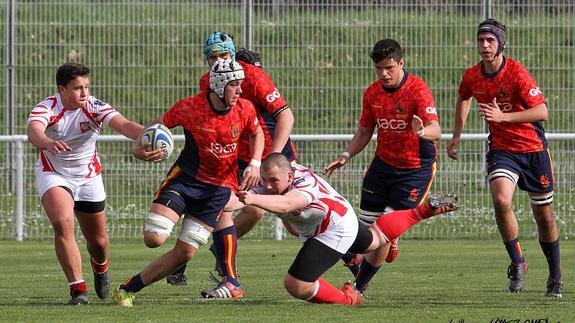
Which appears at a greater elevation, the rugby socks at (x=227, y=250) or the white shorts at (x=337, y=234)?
the white shorts at (x=337, y=234)

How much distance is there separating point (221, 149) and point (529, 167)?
2929 millimetres

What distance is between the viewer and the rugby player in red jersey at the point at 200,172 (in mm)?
10422

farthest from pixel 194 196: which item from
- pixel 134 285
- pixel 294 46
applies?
pixel 294 46

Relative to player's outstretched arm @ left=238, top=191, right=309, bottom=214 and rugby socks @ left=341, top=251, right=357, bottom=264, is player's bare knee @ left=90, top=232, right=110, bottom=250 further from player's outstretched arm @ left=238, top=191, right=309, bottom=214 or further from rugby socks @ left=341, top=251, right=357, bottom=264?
rugby socks @ left=341, top=251, right=357, bottom=264

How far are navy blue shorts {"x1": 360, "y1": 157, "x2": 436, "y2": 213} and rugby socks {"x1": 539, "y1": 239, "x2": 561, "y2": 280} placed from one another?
115cm

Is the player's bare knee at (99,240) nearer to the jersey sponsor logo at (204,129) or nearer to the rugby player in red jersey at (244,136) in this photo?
the rugby player in red jersey at (244,136)

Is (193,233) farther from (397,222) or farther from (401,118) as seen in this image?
(401,118)

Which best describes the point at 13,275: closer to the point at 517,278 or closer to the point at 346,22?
the point at 517,278

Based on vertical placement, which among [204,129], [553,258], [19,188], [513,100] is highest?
[513,100]

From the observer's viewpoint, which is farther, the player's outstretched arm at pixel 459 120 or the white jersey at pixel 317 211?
the player's outstretched arm at pixel 459 120

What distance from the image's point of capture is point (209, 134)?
Answer: 10547 millimetres

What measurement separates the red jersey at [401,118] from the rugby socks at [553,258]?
1241mm

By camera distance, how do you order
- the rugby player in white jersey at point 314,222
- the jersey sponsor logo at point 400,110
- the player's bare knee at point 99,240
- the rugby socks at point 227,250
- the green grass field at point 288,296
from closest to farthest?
the green grass field at point 288,296 → the rugby player in white jersey at point 314,222 → the player's bare knee at point 99,240 → the rugby socks at point 227,250 → the jersey sponsor logo at point 400,110

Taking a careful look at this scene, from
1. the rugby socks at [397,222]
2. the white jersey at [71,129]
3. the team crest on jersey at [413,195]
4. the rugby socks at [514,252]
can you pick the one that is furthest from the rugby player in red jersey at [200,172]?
the rugby socks at [514,252]
